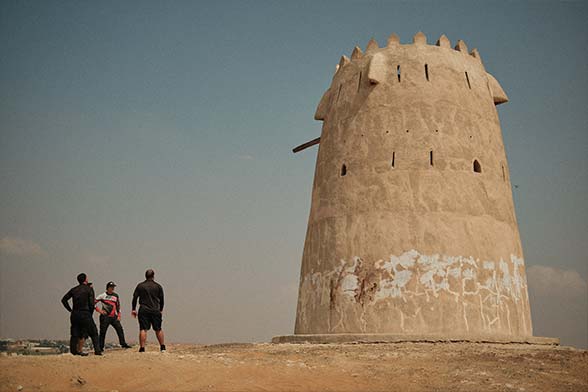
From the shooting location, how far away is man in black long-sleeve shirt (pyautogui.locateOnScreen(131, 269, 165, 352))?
9.00 meters

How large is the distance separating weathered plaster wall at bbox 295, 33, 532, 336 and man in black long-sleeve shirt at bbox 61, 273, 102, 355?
4.99 m

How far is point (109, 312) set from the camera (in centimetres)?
999

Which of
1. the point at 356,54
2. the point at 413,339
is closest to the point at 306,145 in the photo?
the point at 356,54

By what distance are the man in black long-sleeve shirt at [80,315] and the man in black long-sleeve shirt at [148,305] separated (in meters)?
0.66

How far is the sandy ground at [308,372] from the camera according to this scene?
22.8ft

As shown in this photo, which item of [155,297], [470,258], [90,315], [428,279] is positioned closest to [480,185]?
[470,258]

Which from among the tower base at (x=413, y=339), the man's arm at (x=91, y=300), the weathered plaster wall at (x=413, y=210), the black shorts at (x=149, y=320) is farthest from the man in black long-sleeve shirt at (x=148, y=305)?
the weathered plaster wall at (x=413, y=210)

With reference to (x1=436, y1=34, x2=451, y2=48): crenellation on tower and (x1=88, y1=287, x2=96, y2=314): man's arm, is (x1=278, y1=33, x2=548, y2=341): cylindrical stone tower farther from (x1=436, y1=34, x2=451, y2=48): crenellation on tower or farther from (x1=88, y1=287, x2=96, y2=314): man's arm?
(x1=88, y1=287, x2=96, y2=314): man's arm

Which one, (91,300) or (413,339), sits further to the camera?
(413,339)

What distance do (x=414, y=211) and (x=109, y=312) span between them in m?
6.22

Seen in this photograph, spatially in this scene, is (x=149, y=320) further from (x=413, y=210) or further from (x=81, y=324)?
(x=413, y=210)

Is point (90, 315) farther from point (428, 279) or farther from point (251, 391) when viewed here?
point (428, 279)

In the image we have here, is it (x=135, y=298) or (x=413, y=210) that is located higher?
(x=413, y=210)

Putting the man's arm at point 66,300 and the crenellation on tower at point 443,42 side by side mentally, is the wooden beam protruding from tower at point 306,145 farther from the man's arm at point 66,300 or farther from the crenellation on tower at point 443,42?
the man's arm at point 66,300
